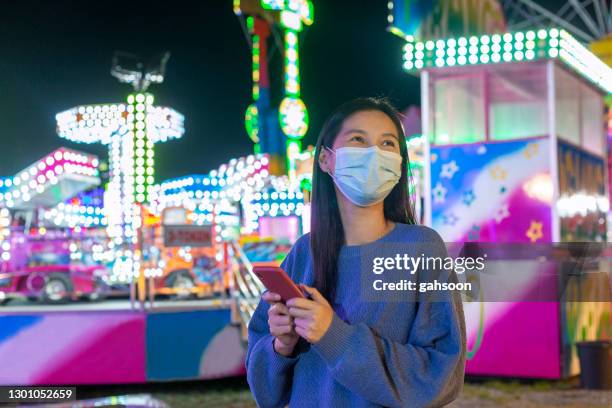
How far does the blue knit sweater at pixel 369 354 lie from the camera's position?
1.53 m

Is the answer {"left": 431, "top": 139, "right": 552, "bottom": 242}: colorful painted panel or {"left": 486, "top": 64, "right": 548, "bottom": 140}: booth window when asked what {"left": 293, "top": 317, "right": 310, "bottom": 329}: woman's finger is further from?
{"left": 486, "top": 64, "right": 548, "bottom": 140}: booth window

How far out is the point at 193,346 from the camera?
25.4ft

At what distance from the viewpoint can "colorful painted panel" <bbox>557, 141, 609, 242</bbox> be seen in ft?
29.8

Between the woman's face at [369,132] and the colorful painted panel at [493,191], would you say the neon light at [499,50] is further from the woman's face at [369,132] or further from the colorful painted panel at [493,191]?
the woman's face at [369,132]

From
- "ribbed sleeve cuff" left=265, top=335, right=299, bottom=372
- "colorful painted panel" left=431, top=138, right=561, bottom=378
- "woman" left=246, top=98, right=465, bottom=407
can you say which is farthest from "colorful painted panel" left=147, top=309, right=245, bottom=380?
"ribbed sleeve cuff" left=265, top=335, right=299, bottom=372

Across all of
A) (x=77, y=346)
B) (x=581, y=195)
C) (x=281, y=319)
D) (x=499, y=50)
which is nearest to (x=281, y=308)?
(x=281, y=319)

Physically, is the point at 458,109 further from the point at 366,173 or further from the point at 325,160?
the point at 366,173

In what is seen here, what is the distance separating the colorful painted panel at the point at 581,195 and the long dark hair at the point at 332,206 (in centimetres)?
747

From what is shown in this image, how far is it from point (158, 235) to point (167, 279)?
3236 mm

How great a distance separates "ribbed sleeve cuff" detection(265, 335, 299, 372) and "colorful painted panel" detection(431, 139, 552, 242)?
24.3ft

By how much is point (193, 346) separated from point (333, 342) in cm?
646

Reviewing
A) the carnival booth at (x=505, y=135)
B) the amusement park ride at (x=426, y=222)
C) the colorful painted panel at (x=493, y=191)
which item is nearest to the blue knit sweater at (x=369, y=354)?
the amusement park ride at (x=426, y=222)

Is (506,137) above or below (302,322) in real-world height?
above

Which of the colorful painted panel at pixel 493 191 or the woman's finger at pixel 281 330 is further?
the colorful painted panel at pixel 493 191
